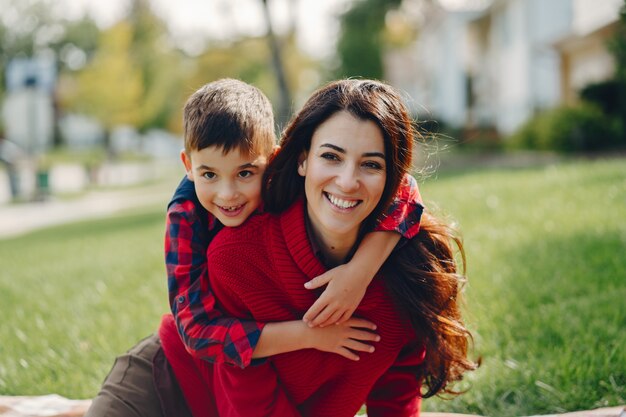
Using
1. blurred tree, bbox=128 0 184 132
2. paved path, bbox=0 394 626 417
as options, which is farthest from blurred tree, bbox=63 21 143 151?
paved path, bbox=0 394 626 417

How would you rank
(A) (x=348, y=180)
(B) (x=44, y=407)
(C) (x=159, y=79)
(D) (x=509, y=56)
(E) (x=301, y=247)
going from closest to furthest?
(A) (x=348, y=180) → (E) (x=301, y=247) → (B) (x=44, y=407) → (D) (x=509, y=56) → (C) (x=159, y=79)

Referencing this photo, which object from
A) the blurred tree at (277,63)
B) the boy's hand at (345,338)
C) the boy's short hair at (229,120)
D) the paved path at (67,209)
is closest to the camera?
the boy's hand at (345,338)

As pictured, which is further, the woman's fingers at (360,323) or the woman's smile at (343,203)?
the woman's fingers at (360,323)

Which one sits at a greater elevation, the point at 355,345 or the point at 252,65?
the point at 252,65

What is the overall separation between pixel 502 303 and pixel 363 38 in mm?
30912

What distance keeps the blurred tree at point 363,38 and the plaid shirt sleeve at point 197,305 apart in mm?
29822

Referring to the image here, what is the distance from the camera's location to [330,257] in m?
2.26

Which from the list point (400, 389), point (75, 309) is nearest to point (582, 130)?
point (75, 309)

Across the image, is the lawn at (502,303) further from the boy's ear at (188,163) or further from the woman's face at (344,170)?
the boy's ear at (188,163)

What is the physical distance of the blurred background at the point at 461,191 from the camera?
137 inches

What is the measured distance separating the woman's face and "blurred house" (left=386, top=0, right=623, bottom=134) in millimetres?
11459

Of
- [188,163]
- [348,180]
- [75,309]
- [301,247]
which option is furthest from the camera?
[75,309]

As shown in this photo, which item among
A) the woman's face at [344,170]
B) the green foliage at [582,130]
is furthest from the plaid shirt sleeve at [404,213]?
the green foliage at [582,130]

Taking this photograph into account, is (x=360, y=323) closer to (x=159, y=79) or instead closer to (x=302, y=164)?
(x=302, y=164)
